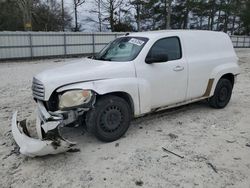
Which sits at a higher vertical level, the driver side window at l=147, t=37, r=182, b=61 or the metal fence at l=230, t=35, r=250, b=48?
the metal fence at l=230, t=35, r=250, b=48

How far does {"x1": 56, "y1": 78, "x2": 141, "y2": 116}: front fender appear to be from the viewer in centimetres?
360

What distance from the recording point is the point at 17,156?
3.53 m

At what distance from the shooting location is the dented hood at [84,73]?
3541 mm

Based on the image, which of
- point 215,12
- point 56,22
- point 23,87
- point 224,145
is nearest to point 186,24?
point 215,12

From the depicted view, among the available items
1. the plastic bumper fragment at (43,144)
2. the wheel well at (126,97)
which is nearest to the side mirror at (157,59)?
the wheel well at (126,97)

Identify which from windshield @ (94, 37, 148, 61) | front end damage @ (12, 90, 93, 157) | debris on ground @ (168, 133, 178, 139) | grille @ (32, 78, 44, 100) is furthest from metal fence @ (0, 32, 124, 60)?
debris on ground @ (168, 133, 178, 139)

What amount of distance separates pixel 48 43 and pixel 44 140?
15.0 m

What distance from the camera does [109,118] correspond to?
3850mm

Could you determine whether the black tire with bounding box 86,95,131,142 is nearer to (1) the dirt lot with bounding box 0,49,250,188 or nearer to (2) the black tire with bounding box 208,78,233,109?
(1) the dirt lot with bounding box 0,49,250,188

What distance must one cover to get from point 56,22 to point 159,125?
95.5ft

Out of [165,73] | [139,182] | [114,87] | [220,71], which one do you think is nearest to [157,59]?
[165,73]

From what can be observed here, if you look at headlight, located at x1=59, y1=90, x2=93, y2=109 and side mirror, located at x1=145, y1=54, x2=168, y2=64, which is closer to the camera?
headlight, located at x1=59, y1=90, x2=93, y2=109

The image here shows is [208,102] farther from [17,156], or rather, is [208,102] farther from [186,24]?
[186,24]

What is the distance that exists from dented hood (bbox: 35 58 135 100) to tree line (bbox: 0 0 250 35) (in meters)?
18.9
